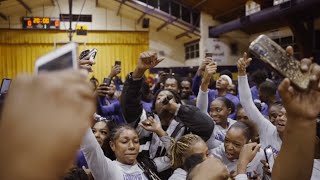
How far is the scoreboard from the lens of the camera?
16.6m

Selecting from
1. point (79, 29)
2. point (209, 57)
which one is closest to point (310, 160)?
point (209, 57)

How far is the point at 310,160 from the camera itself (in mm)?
1443

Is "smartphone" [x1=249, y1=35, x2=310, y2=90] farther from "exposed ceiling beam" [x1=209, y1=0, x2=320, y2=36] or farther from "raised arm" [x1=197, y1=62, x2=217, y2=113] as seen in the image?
"exposed ceiling beam" [x1=209, y1=0, x2=320, y2=36]

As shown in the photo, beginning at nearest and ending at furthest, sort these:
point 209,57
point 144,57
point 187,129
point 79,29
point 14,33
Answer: point 144,57 < point 187,129 < point 209,57 < point 79,29 < point 14,33

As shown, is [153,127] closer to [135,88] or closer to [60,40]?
[135,88]

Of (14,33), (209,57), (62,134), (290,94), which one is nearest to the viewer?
(62,134)

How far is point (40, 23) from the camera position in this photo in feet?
54.7

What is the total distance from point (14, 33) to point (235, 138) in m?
16.0

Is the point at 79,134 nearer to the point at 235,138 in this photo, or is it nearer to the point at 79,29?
the point at 235,138

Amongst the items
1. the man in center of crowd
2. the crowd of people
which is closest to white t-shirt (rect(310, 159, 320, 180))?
the crowd of people

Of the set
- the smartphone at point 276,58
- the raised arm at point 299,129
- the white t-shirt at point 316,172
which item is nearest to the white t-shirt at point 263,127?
the white t-shirt at point 316,172

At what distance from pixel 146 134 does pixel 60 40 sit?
14783 millimetres

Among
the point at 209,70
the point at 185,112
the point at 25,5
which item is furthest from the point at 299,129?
the point at 25,5

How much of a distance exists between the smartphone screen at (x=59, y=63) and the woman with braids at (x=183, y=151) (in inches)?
78.0
